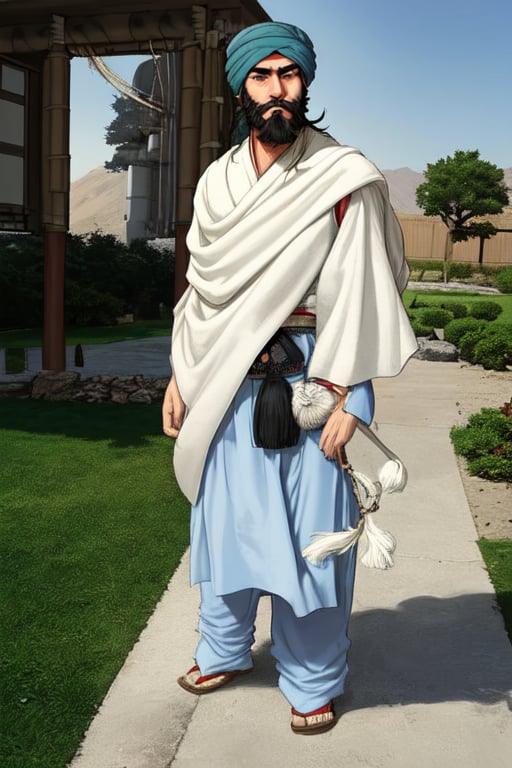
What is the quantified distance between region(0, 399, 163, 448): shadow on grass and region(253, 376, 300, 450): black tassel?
5504 millimetres

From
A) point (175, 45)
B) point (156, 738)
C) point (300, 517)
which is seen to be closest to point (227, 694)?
point (156, 738)

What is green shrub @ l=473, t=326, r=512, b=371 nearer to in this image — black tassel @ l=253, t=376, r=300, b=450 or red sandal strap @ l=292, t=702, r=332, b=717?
red sandal strap @ l=292, t=702, r=332, b=717

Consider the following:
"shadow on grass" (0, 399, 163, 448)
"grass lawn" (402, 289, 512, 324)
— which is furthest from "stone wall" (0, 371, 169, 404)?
"grass lawn" (402, 289, 512, 324)

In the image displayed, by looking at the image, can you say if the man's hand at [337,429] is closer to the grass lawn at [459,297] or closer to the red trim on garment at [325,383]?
the red trim on garment at [325,383]

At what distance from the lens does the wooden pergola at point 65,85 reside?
33.2 feet

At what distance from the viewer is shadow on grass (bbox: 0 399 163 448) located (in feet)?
29.2

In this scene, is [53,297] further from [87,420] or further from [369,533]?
[369,533]

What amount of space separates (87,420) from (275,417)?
698cm

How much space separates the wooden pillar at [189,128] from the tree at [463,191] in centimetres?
4217

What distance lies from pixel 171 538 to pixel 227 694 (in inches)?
85.3

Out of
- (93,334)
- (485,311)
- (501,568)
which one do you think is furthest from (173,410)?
(485,311)

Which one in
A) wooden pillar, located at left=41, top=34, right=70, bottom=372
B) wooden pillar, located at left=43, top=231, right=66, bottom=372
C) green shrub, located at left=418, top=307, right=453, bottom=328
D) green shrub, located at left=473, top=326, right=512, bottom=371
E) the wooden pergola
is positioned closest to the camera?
the wooden pergola

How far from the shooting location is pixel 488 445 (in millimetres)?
7984

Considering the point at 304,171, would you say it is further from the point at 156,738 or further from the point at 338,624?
the point at 156,738
